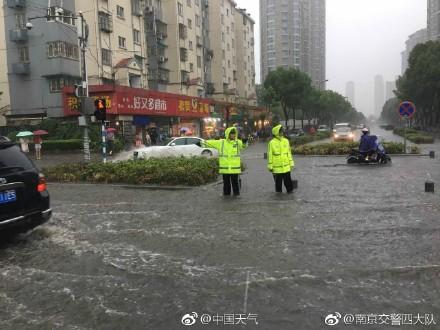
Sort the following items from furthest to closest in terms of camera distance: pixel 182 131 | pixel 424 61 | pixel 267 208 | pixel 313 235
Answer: pixel 424 61 < pixel 182 131 < pixel 267 208 < pixel 313 235

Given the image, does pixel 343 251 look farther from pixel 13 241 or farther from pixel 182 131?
pixel 182 131

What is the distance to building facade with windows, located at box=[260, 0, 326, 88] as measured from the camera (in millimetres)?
125875

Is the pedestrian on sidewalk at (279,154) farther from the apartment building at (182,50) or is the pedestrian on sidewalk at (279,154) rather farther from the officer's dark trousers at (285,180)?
the apartment building at (182,50)

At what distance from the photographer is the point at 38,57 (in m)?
36.0

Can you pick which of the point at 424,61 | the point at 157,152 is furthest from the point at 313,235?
the point at 424,61

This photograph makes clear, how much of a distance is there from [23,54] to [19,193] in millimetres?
34758

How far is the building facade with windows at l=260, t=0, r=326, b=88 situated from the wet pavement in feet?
390

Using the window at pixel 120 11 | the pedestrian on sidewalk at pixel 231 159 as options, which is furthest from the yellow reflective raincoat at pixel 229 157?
the window at pixel 120 11

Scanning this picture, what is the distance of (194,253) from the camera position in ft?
19.6

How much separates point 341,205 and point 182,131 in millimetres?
30411

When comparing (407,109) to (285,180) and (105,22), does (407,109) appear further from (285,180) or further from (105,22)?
(105,22)

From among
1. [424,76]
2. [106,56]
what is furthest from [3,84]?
[424,76]

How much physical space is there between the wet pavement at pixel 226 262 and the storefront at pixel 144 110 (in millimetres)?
21616

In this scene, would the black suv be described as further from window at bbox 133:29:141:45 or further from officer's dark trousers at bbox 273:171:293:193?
window at bbox 133:29:141:45
